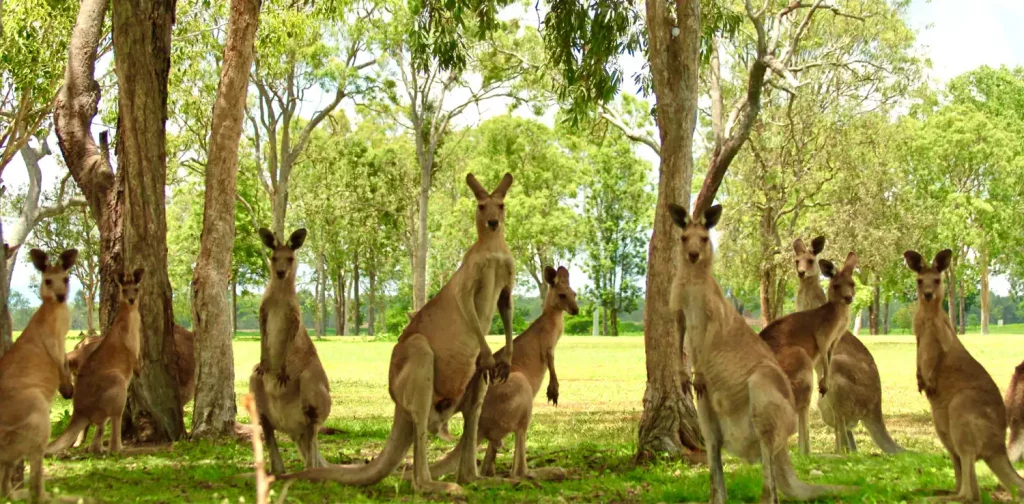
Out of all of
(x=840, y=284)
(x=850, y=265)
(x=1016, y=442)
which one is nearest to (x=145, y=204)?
(x=840, y=284)

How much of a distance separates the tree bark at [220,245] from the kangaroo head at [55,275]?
10.3 feet

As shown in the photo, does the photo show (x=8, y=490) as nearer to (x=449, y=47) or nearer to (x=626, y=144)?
(x=449, y=47)

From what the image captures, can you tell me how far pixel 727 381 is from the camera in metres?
6.02

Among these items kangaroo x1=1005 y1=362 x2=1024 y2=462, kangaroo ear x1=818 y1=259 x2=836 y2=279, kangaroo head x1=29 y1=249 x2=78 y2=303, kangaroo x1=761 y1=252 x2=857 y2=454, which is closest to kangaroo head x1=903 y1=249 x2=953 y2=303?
kangaroo x1=1005 y1=362 x2=1024 y2=462

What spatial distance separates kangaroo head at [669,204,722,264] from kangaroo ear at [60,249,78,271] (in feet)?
14.8

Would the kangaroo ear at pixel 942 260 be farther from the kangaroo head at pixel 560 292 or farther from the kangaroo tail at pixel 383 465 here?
the kangaroo tail at pixel 383 465

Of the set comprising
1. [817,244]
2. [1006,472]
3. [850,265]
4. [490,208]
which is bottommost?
[1006,472]

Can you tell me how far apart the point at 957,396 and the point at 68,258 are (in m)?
6.51

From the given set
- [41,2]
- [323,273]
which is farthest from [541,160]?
[41,2]

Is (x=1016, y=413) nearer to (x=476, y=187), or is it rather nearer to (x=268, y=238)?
(x=476, y=187)

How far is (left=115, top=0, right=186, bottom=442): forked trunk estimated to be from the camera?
1020cm

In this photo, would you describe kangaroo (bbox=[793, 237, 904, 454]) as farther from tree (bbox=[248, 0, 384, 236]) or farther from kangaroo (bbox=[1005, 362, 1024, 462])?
tree (bbox=[248, 0, 384, 236])

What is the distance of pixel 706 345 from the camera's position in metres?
6.23

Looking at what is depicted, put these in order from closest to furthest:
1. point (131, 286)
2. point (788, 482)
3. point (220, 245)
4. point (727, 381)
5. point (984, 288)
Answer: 1. point (727, 381)
2. point (788, 482)
3. point (131, 286)
4. point (220, 245)
5. point (984, 288)
